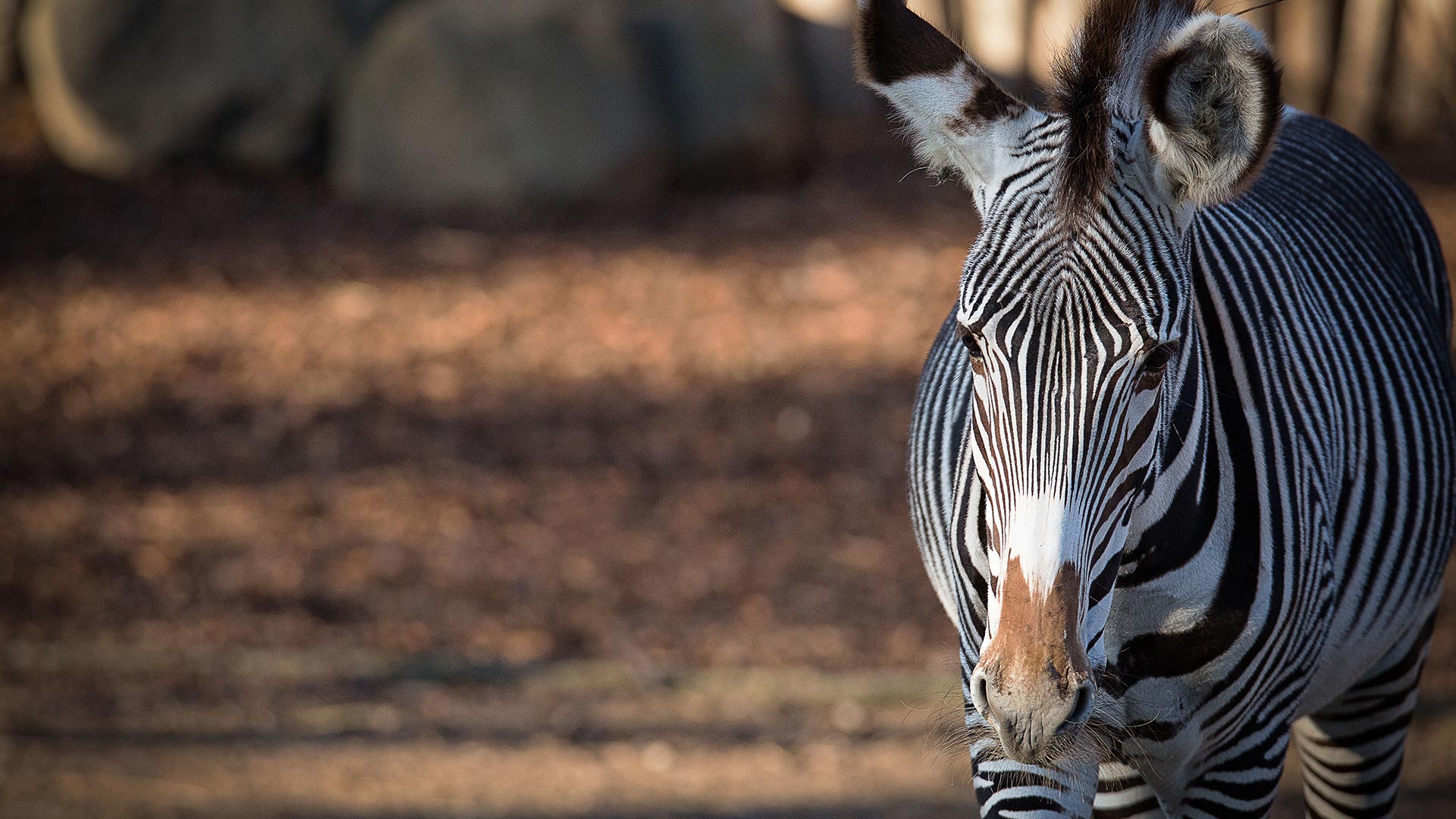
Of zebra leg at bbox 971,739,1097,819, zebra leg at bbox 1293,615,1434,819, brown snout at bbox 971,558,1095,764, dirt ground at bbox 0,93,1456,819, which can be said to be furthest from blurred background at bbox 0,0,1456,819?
zebra leg at bbox 1293,615,1434,819

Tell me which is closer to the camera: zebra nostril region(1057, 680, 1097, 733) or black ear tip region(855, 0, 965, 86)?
zebra nostril region(1057, 680, 1097, 733)

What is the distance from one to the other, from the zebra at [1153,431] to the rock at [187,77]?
8.21 meters

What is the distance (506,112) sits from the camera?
940cm

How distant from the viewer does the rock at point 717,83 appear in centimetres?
976

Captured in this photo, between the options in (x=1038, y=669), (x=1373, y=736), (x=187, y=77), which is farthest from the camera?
(x=187, y=77)

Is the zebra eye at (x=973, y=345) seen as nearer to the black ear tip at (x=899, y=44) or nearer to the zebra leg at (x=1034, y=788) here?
the black ear tip at (x=899, y=44)

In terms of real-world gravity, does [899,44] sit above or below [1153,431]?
above

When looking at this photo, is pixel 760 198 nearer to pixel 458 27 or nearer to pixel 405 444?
pixel 458 27

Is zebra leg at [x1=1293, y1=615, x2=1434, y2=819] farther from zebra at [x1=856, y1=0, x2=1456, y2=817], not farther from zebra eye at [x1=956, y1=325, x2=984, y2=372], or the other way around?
zebra eye at [x1=956, y1=325, x2=984, y2=372]

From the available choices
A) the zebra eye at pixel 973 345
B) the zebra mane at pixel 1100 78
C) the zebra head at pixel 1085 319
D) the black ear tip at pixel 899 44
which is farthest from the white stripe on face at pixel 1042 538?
the black ear tip at pixel 899 44

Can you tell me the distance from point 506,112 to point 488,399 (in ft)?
8.91

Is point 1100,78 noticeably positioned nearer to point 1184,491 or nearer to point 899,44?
point 899,44

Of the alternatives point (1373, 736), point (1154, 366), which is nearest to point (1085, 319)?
point (1154, 366)

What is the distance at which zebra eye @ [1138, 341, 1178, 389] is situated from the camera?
2.06 meters
